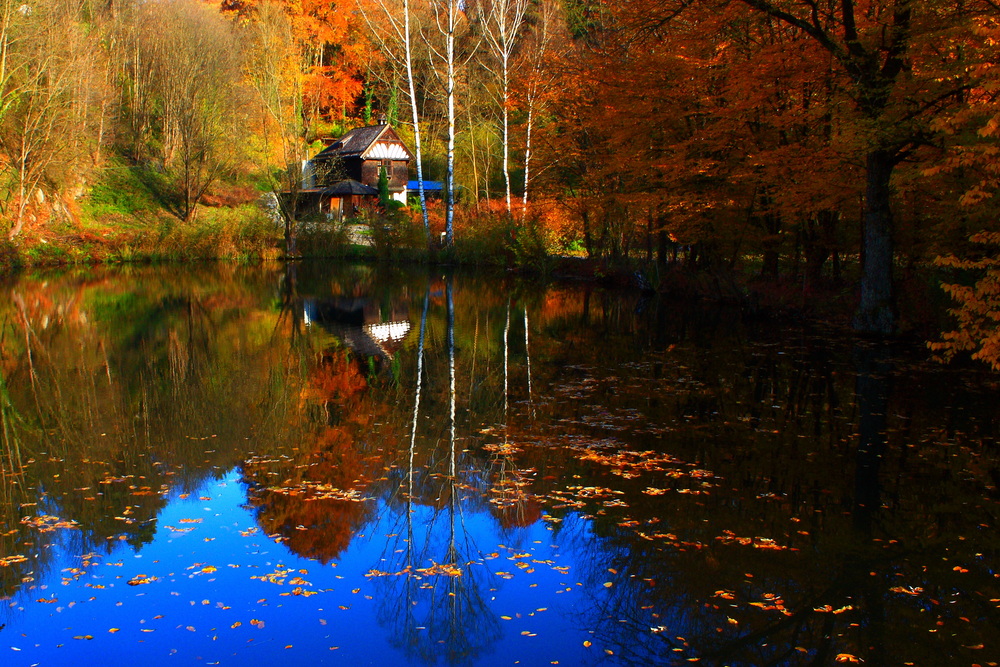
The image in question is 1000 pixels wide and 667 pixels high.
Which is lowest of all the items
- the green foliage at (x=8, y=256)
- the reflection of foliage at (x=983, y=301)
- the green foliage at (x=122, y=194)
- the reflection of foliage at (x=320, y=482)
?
the reflection of foliage at (x=320, y=482)

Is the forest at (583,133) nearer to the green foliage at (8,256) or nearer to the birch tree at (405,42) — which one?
the green foliage at (8,256)

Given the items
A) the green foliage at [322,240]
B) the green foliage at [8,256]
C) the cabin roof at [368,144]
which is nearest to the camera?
the green foliage at [8,256]

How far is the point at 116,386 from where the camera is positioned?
11.3 m

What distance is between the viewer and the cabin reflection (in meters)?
15.4

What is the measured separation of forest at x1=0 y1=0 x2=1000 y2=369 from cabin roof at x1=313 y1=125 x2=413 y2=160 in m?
2.20

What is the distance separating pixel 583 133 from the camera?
27.5 metres

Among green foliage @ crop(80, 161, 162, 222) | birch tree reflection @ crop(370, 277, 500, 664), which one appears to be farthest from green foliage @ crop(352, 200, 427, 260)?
birch tree reflection @ crop(370, 277, 500, 664)

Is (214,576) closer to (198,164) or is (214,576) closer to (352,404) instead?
(352,404)

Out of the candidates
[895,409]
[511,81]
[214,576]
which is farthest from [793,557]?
[511,81]

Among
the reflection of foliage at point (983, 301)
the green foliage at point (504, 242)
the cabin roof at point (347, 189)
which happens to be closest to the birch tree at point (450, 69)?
the green foliage at point (504, 242)

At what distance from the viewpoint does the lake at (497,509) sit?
4828 mm

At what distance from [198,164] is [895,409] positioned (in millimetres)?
38451

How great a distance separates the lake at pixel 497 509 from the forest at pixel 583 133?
124 inches

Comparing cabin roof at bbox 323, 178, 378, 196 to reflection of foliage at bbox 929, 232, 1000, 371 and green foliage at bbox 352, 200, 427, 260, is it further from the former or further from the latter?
reflection of foliage at bbox 929, 232, 1000, 371
